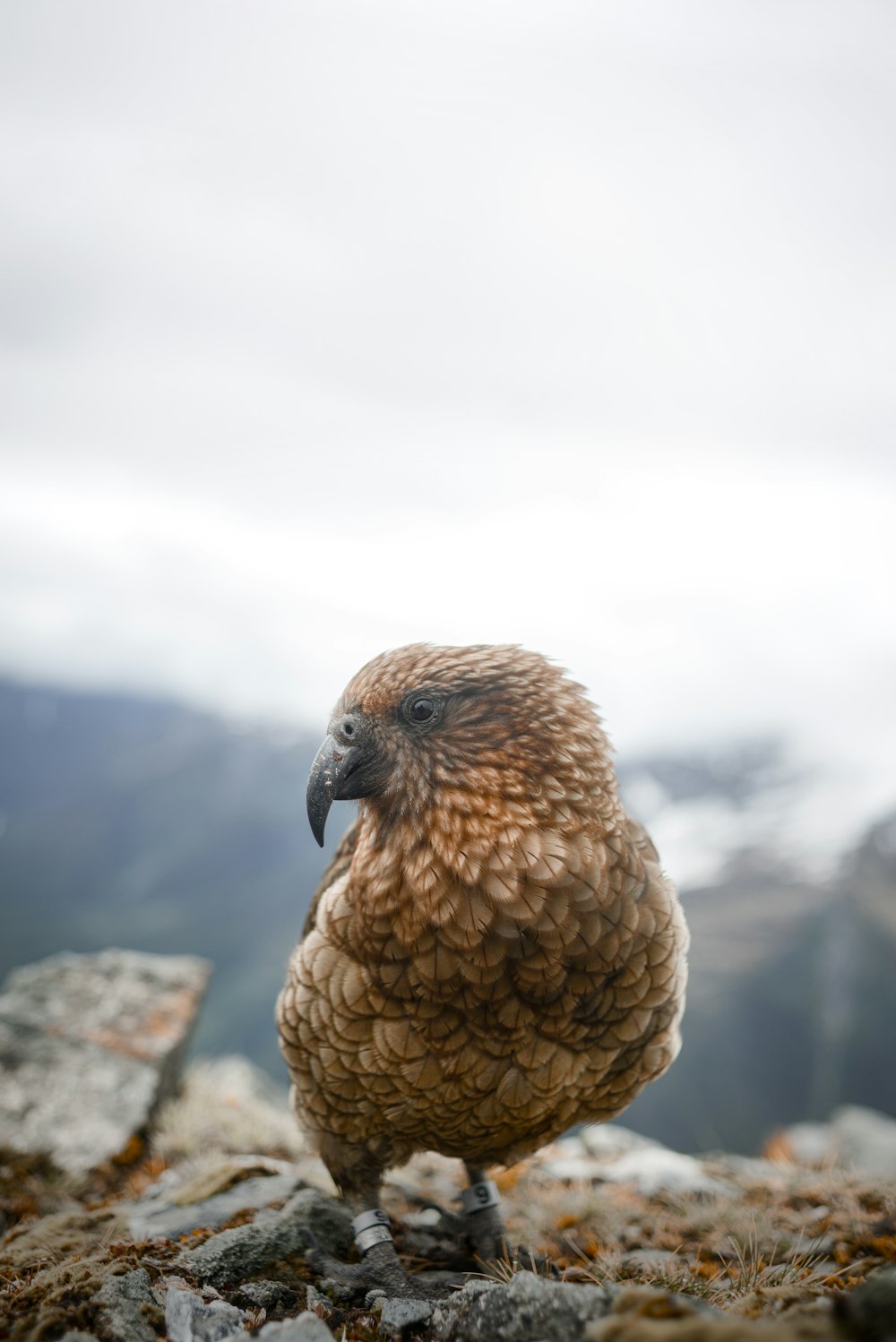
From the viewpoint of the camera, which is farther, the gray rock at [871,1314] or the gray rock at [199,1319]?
the gray rock at [199,1319]

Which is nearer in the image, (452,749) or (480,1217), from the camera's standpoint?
(452,749)

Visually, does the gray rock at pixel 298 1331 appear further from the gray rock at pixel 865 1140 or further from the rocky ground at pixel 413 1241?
the gray rock at pixel 865 1140

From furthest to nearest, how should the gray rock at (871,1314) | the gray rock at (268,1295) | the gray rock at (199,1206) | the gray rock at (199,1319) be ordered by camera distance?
the gray rock at (199,1206)
the gray rock at (268,1295)
the gray rock at (199,1319)
the gray rock at (871,1314)

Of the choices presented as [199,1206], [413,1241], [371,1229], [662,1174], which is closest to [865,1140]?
[662,1174]

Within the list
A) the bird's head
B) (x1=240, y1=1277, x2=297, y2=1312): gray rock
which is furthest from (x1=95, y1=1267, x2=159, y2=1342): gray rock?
the bird's head

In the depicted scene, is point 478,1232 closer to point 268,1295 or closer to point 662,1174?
point 268,1295

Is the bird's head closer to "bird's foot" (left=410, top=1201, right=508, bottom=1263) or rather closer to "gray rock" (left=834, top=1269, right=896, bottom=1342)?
"gray rock" (left=834, top=1269, right=896, bottom=1342)

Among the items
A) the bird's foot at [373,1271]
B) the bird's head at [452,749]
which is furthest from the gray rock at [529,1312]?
the bird's head at [452,749]
